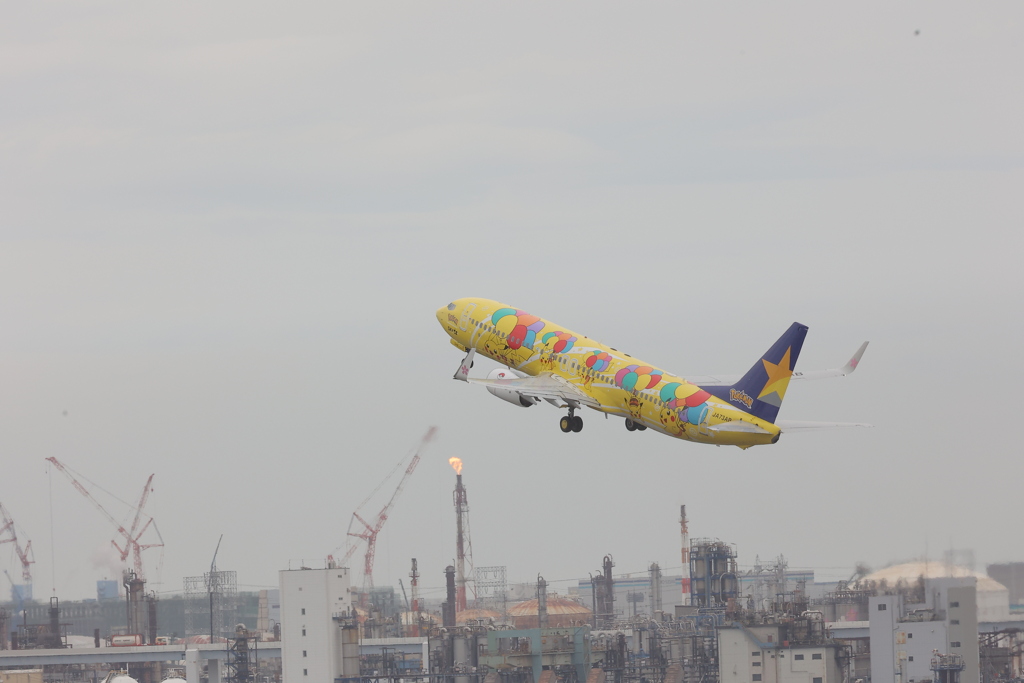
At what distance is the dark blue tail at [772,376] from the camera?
91312 millimetres

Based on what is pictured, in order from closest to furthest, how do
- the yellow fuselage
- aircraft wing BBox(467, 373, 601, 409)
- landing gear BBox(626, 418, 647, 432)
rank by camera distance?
the yellow fuselage
landing gear BBox(626, 418, 647, 432)
aircraft wing BBox(467, 373, 601, 409)

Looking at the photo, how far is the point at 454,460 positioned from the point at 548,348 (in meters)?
67.0

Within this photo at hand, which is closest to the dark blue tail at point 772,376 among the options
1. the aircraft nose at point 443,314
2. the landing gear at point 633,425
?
the landing gear at point 633,425

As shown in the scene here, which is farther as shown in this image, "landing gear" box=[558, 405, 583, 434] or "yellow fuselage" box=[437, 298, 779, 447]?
"landing gear" box=[558, 405, 583, 434]

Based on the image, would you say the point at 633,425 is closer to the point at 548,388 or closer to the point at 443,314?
the point at 548,388

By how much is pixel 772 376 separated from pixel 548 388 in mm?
18122

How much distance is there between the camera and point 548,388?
104m

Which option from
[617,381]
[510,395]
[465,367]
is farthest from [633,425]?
[465,367]

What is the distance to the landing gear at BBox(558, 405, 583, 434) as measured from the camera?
106812 millimetres

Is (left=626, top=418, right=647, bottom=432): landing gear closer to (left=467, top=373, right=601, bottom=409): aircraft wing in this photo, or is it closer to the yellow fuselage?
the yellow fuselage

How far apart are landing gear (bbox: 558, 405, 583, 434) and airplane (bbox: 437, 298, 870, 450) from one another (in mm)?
70

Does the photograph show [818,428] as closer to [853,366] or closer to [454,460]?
[853,366]

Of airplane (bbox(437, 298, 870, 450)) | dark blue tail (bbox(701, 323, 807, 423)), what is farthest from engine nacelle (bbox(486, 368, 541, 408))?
dark blue tail (bbox(701, 323, 807, 423))

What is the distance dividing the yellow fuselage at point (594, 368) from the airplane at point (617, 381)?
6 cm
